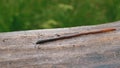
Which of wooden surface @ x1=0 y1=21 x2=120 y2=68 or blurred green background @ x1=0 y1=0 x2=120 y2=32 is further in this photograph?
blurred green background @ x1=0 y1=0 x2=120 y2=32

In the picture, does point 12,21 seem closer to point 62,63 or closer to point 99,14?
point 99,14

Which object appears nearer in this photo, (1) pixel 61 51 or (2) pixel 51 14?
(1) pixel 61 51

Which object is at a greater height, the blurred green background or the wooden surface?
the wooden surface

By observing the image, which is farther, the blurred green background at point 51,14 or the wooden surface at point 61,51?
the blurred green background at point 51,14

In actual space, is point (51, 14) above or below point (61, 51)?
below

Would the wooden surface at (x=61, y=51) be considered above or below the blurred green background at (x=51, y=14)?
above
